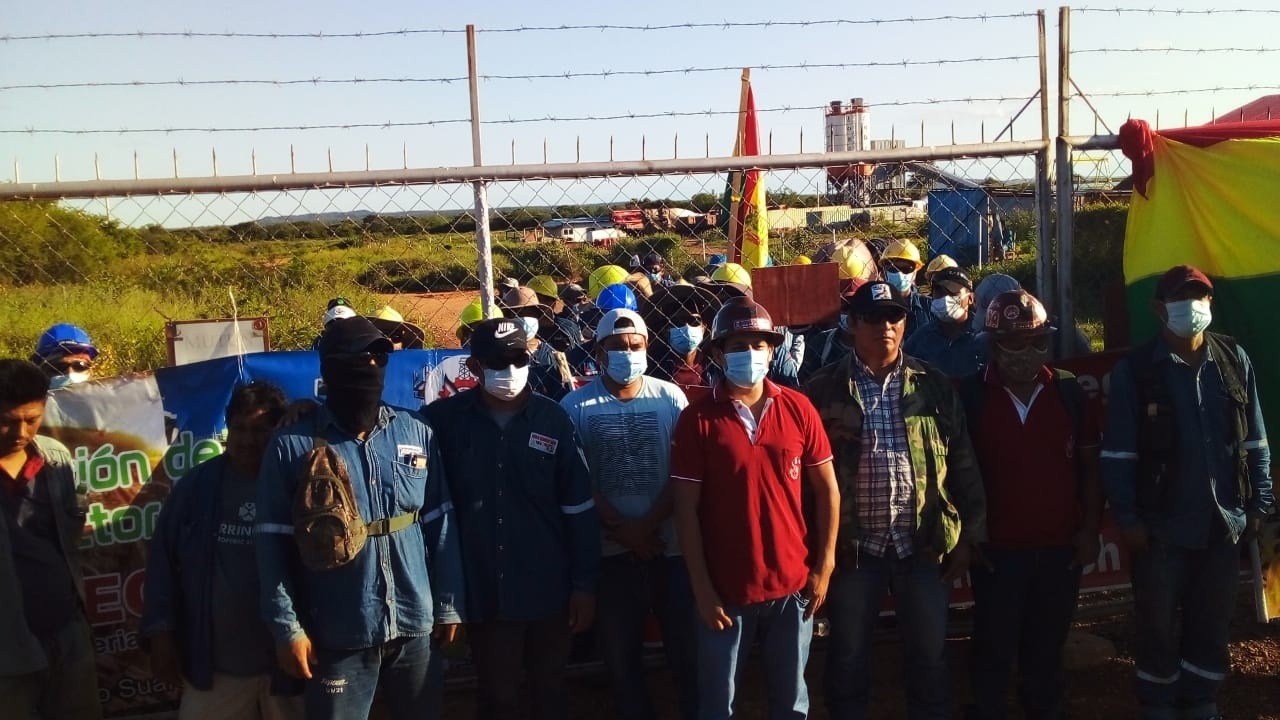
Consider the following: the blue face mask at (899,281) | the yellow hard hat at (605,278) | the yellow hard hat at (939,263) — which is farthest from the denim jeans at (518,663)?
the yellow hard hat at (605,278)

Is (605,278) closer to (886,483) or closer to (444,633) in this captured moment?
(886,483)

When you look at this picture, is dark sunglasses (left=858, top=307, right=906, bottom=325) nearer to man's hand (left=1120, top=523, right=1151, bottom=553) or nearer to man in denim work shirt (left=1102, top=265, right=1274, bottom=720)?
man in denim work shirt (left=1102, top=265, right=1274, bottom=720)

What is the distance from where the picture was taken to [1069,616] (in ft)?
13.7

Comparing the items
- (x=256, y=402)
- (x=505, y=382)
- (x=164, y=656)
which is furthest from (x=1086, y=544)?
(x=164, y=656)

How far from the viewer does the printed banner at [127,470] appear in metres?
4.29

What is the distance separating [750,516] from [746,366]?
559 millimetres

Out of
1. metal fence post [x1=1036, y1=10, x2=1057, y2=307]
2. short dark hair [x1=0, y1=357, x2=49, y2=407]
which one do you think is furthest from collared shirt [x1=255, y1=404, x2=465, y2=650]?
metal fence post [x1=1036, y1=10, x2=1057, y2=307]

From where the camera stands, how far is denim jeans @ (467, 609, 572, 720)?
12.3 ft

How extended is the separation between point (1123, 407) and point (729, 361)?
173 cm

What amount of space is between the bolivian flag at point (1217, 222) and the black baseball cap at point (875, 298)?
6.13ft

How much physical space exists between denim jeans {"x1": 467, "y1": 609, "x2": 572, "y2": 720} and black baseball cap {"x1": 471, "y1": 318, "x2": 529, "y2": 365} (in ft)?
3.29

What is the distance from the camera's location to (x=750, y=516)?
3.57 metres

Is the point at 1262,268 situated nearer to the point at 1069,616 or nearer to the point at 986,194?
the point at 986,194

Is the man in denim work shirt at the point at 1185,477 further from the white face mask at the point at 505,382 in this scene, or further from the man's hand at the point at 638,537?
the white face mask at the point at 505,382
